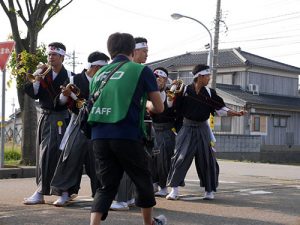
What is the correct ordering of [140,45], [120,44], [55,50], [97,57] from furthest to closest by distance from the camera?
1. [140,45]
2. [55,50]
3. [97,57]
4. [120,44]

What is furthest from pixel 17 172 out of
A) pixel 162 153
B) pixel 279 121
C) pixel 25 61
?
pixel 279 121

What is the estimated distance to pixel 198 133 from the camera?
312 inches

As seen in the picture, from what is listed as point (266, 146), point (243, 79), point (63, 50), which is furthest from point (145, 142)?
point (243, 79)

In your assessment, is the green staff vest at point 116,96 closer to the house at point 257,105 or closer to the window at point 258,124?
the house at point 257,105

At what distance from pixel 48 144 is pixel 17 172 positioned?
4.81 metres

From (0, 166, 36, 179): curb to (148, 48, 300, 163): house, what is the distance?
710 inches

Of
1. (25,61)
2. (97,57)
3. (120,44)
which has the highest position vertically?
(25,61)

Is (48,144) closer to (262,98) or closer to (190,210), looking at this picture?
(190,210)

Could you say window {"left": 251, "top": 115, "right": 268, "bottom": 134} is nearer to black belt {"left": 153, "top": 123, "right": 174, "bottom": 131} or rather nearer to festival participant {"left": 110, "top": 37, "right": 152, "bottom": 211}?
black belt {"left": 153, "top": 123, "right": 174, "bottom": 131}

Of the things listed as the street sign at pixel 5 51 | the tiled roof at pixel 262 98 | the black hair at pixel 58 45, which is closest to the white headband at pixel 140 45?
the black hair at pixel 58 45

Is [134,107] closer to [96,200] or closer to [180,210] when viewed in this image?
[96,200]

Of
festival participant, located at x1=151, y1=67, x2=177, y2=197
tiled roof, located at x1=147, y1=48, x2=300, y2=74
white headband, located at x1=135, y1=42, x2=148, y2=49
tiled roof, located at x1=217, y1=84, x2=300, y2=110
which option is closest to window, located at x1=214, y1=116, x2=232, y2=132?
tiled roof, located at x1=217, y1=84, x2=300, y2=110

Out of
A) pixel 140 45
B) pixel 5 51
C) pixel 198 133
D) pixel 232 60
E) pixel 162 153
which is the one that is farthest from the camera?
pixel 232 60

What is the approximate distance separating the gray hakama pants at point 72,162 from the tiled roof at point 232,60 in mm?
30171
